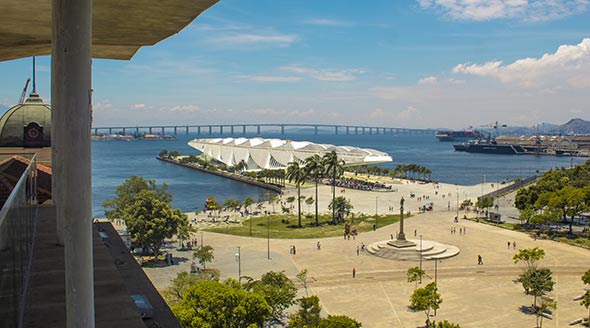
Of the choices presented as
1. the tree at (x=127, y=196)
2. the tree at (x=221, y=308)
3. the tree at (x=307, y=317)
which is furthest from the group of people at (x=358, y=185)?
the tree at (x=221, y=308)

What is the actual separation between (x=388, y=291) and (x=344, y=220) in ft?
85.3

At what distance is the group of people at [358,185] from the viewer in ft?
271

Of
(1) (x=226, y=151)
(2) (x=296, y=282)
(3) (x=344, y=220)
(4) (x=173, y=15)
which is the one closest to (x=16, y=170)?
(4) (x=173, y=15)

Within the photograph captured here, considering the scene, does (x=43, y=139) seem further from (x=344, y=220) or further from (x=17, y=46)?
(x=344, y=220)

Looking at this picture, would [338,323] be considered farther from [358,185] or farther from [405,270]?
[358,185]

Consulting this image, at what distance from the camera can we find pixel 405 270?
34.0m

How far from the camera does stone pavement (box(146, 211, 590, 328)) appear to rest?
25.1 metres

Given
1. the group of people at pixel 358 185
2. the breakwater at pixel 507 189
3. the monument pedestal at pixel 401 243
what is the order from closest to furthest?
the monument pedestal at pixel 401 243
the breakwater at pixel 507 189
the group of people at pixel 358 185

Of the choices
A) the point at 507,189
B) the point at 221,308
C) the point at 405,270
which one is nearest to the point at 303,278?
the point at 405,270

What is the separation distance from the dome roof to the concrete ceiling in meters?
8.99

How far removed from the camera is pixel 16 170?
8570mm

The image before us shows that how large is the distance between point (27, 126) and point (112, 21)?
1464 centimetres

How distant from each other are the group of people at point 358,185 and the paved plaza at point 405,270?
33468mm

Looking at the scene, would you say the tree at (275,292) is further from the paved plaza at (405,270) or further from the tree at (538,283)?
the tree at (538,283)
